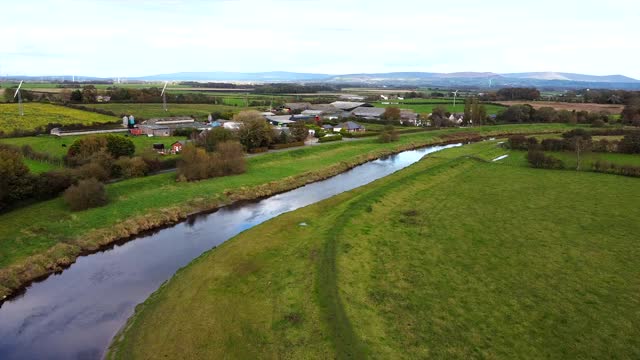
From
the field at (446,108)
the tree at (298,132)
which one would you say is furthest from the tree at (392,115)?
the tree at (298,132)

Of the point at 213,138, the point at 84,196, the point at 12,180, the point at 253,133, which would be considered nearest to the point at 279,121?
the point at 253,133

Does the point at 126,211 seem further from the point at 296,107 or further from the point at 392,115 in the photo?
the point at 296,107

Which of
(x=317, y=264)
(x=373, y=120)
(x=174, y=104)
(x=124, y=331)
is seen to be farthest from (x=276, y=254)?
(x=174, y=104)

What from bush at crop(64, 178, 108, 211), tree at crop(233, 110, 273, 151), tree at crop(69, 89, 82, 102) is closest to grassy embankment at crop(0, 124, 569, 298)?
bush at crop(64, 178, 108, 211)

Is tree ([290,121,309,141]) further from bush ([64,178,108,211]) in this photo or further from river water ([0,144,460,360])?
bush ([64,178,108,211])

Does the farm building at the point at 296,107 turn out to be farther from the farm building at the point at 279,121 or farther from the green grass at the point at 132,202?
the green grass at the point at 132,202

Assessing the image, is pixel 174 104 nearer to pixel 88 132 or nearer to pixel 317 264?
pixel 88 132
